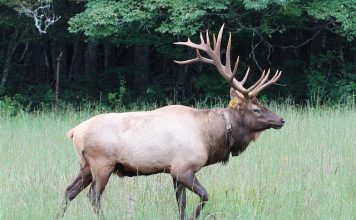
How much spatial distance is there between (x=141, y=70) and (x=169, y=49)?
1.22 metres

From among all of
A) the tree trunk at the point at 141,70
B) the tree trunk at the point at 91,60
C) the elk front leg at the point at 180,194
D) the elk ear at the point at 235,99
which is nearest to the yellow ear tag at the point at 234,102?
the elk ear at the point at 235,99

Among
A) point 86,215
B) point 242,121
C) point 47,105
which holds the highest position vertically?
point 242,121

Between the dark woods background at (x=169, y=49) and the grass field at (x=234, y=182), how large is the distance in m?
5.63

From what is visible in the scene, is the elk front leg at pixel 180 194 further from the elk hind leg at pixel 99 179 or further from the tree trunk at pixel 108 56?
the tree trunk at pixel 108 56

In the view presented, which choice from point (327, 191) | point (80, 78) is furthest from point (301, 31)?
point (327, 191)

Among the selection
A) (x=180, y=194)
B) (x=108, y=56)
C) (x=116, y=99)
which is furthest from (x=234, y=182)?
(x=108, y=56)

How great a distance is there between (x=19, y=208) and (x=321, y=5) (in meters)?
11.4

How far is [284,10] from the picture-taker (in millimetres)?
16031

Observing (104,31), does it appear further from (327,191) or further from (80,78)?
(327,191)

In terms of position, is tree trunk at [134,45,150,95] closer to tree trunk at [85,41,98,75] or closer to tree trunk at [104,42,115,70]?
tree trunk at [85,41,98,75]

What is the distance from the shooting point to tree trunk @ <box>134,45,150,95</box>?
19984 mm

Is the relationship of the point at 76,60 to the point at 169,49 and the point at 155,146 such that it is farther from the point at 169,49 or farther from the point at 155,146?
the point at 155,146

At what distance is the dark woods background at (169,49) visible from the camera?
16.1 m

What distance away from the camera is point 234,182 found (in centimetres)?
767
